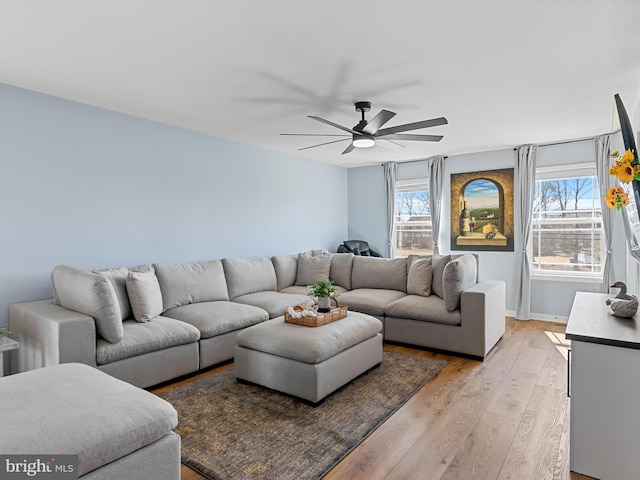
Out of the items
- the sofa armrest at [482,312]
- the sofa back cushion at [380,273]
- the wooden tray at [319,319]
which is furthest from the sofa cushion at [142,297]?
the sofa armrest at [482,312]

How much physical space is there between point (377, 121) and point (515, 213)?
338 cm

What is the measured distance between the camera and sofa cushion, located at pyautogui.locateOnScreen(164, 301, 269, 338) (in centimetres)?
350

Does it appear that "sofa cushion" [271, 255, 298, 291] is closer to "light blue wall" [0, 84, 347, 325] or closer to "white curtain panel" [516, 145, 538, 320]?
"light blue wall" [0, 84, 347, 325]

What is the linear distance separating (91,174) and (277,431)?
2.99 meters

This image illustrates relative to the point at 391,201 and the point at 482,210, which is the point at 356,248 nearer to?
the point at 391,201

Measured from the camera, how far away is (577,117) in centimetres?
401

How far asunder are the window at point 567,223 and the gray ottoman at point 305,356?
141 inches

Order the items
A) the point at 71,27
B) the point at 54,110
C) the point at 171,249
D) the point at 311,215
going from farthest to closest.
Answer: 1. the point at 311,215
2. the point at 171,249
3. the point at 54,110
4. the point at 71,27

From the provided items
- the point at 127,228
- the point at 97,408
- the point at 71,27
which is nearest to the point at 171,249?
the point at 127,228

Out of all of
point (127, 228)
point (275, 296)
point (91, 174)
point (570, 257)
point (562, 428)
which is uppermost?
point (91, 174)

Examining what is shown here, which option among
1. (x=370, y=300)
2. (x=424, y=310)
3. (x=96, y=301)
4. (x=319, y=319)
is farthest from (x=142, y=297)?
(x=424, y=310)

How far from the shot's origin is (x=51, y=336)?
2.60 m

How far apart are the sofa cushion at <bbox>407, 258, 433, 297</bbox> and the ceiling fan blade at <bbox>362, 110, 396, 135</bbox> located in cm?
193

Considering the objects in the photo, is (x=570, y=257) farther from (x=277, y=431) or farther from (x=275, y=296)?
(x=277, y=431)
